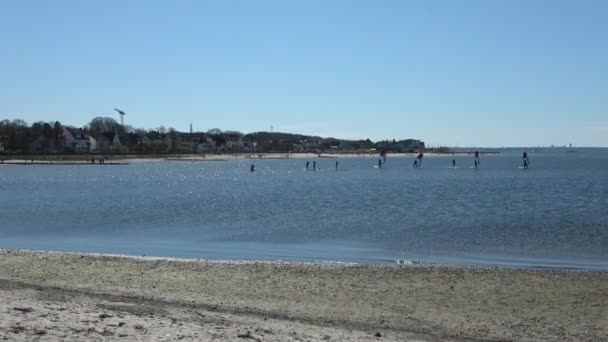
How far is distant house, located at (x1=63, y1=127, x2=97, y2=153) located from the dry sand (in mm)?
160501

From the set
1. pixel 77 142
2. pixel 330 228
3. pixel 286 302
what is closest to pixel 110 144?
pixel 77 142

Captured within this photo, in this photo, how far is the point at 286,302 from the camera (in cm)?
1359

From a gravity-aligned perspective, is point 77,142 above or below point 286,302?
above

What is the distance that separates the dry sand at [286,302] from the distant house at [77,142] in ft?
527

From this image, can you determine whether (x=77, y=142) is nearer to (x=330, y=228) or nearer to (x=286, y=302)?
(x=330, y=228)

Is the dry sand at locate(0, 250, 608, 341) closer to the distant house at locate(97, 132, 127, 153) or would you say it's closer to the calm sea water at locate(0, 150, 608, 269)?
the calm sea water at locate(0, 150, 608, 269)

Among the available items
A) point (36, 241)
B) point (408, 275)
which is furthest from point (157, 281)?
point (36, 241)

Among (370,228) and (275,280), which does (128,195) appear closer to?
(370,228)

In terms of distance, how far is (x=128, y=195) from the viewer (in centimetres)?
5584

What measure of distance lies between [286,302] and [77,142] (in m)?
170

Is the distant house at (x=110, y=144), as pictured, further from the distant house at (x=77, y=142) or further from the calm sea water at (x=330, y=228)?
the calm sea water at (x=330, y=228)

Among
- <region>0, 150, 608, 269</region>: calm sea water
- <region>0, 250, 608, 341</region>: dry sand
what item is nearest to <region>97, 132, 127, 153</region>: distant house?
<region>0, 150, 608, 269</region>: calm sea water

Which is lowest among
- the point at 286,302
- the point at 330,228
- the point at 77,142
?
the point at 330,228

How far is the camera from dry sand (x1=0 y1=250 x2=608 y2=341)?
A: 9.56 m
